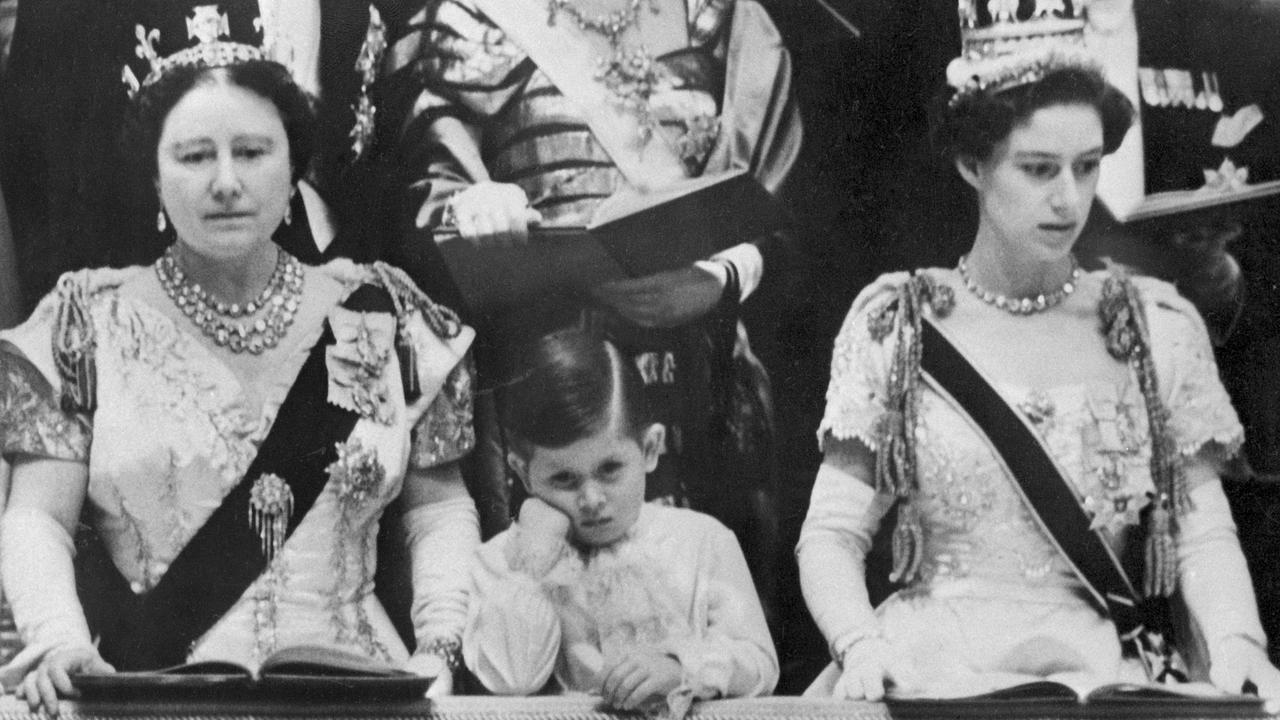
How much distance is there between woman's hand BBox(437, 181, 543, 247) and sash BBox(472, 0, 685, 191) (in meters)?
0.27

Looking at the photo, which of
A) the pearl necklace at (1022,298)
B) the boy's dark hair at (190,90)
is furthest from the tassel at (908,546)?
the boy's dark hair at (190,90)

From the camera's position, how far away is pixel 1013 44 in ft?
15.9

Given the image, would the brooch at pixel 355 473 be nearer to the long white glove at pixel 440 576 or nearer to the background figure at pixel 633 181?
the long white glove at pixel 440 576

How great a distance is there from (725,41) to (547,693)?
172 cm

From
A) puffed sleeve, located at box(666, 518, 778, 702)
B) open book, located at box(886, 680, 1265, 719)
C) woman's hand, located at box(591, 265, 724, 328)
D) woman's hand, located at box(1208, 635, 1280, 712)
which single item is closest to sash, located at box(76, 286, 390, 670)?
woman's hand, located at box(591, 265, 724, 328)

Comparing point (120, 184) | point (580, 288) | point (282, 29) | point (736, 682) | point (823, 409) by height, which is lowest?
point (736, 682)

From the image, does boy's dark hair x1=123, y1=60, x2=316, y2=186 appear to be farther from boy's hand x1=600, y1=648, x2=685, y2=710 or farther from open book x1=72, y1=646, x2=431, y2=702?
boy's hand x1=600, y1=648, x2=685, y2=710

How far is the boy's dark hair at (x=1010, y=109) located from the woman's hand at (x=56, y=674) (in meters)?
2.44

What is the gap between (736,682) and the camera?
15.0ft

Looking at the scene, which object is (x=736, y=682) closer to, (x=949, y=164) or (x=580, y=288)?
(x=580, y=288)

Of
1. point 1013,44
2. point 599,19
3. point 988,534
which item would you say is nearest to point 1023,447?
point 988,534

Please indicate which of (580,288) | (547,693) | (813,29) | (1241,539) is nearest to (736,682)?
(547,693)

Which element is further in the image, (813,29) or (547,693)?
(813,29)

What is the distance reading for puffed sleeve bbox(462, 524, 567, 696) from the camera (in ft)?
14.9
